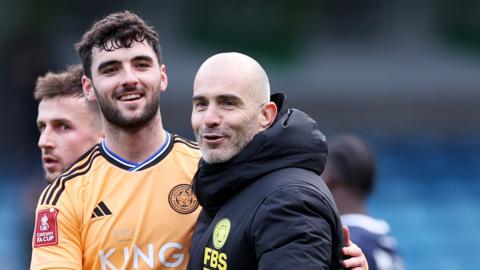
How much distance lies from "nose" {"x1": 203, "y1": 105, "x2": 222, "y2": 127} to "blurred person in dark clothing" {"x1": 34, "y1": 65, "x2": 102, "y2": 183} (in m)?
1.17

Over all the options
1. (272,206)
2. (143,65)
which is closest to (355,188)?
(143,65)

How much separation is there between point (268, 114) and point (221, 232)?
0.51 m

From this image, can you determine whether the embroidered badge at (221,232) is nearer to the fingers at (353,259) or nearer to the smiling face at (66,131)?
the fingers at (353,259)

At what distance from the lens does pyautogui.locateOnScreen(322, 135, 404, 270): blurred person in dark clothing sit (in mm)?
5531

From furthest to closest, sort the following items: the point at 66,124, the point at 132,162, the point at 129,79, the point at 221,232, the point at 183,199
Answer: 1. the point at 66,124
2. the point at 132,162
3. the point at 183,199
4. the point at 129,79
5. the point at 221,232

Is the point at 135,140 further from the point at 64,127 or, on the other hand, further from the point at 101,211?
the point at 64,127

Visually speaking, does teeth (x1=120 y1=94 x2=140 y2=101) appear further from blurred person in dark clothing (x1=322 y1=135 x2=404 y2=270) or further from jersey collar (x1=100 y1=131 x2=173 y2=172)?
blurred person in dark clothing (x1=322 y1=135 x2=404 y2=270)

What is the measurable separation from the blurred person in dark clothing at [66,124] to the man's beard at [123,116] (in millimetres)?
577

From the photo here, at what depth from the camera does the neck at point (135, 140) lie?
4301 mm

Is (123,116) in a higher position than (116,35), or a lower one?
lower

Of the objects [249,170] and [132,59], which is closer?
[249,170]

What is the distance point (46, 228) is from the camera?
13.5 feet

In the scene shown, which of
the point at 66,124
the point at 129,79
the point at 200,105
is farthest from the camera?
the point at 66,124

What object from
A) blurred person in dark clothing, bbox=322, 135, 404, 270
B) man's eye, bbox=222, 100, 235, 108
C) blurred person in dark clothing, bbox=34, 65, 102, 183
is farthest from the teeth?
blurred person in dark clothing, bbox=322, 135, 404, 270
